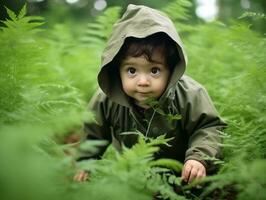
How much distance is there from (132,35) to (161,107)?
645 millimetres

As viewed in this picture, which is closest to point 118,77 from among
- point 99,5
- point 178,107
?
point 178,107

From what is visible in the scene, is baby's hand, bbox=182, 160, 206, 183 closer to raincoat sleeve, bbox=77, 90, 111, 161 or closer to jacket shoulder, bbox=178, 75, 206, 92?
jacket shoulder, bbox=178, 75, 206, 92

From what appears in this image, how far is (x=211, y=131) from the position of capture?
360 centimetres

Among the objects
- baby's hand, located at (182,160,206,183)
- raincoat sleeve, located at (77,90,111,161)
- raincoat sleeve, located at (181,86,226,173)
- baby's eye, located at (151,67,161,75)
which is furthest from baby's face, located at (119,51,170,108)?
baby's hand, located at (182,160,206,183)

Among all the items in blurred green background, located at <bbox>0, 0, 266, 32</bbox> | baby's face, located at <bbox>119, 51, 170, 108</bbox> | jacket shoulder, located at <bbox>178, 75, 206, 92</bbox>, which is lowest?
blurred green background, located at <bbox>0, 0, 266, 32</bbox>

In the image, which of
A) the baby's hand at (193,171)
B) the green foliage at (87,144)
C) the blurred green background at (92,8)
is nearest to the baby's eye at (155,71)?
the green foliage at (87,144)

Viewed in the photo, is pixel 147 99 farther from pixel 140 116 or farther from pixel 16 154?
pixel 16 154

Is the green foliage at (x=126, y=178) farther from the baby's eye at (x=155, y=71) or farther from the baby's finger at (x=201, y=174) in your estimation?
the baby's eye at (x=155, y=71)

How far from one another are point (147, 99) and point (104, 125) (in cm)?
65

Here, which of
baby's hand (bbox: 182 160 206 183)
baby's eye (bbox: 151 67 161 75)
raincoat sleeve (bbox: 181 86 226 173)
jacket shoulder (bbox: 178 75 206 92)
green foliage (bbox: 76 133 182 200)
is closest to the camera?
green foliage (bbox: 76 133 182 200)

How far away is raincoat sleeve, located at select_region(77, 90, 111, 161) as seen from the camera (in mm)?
4000

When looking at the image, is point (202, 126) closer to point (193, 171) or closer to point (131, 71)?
point (193, 171)

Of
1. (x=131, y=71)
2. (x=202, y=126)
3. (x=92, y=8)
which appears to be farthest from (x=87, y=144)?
(x=92, y=8)

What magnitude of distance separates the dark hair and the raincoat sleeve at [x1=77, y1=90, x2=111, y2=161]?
1.53ft
